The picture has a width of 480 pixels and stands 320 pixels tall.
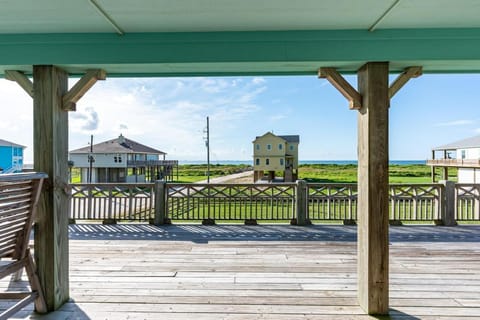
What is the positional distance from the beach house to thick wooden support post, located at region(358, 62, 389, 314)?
18.2m

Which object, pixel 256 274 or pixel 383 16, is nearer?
pixel 383 16

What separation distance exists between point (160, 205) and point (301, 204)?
2.80 m

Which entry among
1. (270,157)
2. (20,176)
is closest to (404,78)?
(20,176)

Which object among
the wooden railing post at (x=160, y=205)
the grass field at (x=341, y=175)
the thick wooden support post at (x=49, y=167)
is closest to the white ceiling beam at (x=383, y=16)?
the thick wooden support post at (x=49, y=167)

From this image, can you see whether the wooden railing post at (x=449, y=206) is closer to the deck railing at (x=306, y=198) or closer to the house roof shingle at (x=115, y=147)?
the deck railing at (x=306, y=198)

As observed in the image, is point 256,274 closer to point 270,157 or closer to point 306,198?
point 306,198

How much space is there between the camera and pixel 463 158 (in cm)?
1831

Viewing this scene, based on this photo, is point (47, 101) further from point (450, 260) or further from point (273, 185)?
point (450, 260)

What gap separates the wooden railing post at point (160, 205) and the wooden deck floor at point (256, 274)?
399 millimetres

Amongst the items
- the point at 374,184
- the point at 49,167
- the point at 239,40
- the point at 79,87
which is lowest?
the point at 374,184

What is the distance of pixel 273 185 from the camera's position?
5.47 metres

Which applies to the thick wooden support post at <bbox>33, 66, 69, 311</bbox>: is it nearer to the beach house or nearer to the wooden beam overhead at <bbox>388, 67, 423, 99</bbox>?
the wooden beam overhead at <bbox>388, 67, 423, 99</bbox>

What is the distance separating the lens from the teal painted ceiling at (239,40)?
1857mm

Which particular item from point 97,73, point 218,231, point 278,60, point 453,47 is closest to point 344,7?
point 278,60
